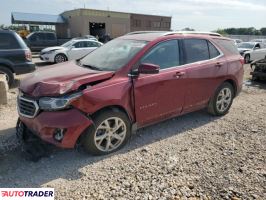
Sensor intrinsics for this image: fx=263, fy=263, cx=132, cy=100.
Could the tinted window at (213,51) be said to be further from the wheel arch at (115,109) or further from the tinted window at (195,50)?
the wheel arch at (115,109)

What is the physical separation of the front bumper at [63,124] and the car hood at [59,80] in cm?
29

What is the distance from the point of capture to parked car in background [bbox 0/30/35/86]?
8.06 metres

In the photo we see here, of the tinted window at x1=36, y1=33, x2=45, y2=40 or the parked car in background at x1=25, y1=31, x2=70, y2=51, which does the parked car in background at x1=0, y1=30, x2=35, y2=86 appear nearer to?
the parked car in background at x1=25, y1=31, x2=70, y2=51

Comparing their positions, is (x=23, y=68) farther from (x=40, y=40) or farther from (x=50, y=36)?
(x=50, y=36)

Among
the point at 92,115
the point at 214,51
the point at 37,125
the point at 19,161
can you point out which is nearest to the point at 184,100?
the point at 214,51

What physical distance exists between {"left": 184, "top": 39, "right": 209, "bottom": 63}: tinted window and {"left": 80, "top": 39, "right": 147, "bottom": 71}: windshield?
92 cm

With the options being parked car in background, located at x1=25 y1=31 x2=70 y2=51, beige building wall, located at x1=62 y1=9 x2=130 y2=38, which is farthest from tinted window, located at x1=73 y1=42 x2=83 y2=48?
beige building wall, located at x1=62 y1=9 x2=130 y2=38

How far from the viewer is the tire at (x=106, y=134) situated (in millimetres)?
3667

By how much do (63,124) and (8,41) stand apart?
19.7 ft

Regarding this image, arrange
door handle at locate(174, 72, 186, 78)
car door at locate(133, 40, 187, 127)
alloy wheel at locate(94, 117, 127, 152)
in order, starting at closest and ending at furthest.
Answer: alloy wheel at locate(94, 117, 127, 152) → car door at locate(133, 40, 187, 127) → door handle at locate(174, 72, 186, 78)

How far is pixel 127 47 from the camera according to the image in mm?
4445

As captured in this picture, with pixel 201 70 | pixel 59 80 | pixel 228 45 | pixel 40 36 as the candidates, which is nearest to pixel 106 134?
pixel 59 80

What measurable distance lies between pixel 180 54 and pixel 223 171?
82.7 inches

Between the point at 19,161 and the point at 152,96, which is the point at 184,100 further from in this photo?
the point at 19,161
